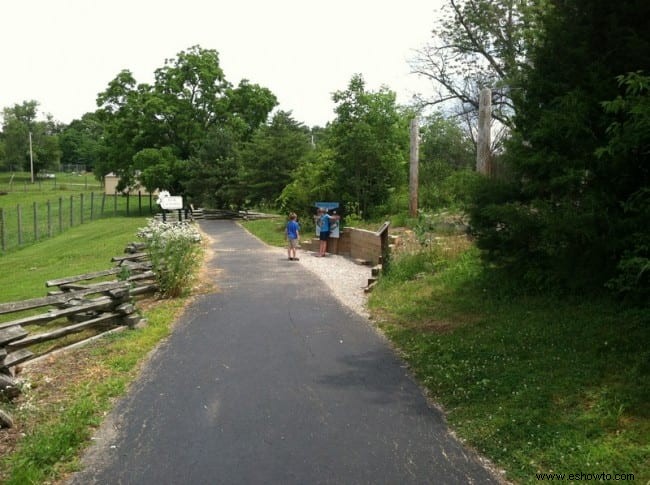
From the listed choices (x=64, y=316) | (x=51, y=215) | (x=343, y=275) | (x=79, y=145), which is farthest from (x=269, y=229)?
(x=79, y=145)

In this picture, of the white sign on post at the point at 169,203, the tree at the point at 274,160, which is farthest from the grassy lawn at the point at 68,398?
the tree at the point at 274,160

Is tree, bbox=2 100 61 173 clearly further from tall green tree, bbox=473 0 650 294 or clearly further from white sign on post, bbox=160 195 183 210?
tall green tree, bbox=473 0 650 294

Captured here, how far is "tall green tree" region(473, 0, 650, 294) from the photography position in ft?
21.1

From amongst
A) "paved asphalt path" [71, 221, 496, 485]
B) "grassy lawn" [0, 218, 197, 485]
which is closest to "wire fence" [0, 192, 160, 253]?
"grassy lawn" [0, 218, 197, 485]

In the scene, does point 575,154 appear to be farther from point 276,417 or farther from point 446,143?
point 446,143

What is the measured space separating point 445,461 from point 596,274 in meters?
3.68

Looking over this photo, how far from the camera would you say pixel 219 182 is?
42375 millimetres

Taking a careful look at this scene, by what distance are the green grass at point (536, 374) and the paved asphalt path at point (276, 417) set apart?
0.32m

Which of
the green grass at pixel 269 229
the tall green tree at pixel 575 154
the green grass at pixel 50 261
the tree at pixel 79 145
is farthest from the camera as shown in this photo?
the tree at pixel 79 145

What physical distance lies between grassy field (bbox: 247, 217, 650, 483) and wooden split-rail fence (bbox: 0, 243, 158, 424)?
165 inches

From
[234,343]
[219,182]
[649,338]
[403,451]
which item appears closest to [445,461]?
[403,451]

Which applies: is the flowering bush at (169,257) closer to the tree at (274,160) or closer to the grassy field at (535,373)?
the grassy field at (535,373)

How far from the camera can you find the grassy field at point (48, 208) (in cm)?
3088

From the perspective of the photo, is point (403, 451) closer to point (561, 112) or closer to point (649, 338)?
point (649, 338)
